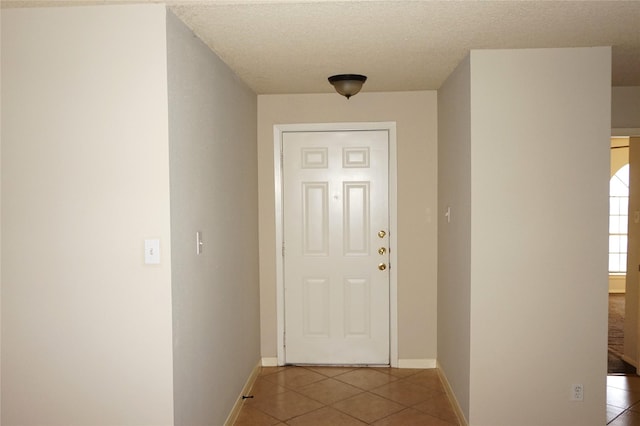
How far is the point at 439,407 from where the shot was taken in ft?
11.7

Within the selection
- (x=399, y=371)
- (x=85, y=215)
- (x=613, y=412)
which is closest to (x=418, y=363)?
(x=399, y=371)

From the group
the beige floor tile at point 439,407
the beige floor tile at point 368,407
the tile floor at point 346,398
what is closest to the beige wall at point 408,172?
the tile floor at point 346,398

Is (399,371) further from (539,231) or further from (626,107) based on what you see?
(626,107)

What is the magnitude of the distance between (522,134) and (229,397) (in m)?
2.39

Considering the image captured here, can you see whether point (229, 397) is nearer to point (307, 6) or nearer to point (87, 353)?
point (87, 353)

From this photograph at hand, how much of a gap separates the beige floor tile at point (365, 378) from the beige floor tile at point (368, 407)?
0.21m

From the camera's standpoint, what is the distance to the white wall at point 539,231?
2.92 meters

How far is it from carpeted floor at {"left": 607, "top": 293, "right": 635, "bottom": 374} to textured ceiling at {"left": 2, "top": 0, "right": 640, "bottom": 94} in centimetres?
248

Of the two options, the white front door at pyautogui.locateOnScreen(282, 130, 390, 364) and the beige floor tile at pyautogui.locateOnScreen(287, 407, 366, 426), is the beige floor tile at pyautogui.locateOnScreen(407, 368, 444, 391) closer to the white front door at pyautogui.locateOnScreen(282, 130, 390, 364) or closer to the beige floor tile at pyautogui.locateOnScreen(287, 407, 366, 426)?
the white front door at pyautogui.locateOnScreen(282, 130, 390, 364)

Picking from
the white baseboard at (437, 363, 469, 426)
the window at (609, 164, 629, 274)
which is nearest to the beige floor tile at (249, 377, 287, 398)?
the white baseboard at (437, 363, 469, 426)

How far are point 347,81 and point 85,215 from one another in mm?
1910

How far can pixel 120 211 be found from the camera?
2.26 m

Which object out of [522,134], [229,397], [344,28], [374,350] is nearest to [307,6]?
[344,28]

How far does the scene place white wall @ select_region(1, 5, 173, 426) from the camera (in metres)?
2.24
